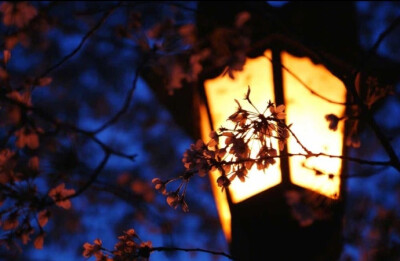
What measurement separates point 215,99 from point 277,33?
42 cm

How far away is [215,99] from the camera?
6.76 feet

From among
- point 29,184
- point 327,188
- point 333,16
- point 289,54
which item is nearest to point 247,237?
point 327,188

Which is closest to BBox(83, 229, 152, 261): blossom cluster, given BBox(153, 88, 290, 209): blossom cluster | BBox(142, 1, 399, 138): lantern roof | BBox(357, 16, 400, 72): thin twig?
BBox(153, 88, 290, 209): blossom cluster

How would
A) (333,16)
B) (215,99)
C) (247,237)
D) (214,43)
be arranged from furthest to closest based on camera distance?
(333,16) < (214,43) < (215,99) < (247,237)

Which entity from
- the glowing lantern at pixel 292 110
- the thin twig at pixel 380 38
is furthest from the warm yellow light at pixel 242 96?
the thin twig at pixel 380 38

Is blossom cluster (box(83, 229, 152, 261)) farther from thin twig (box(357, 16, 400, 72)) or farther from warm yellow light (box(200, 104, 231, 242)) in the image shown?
thin twig (box(357, 16, 400, 72))

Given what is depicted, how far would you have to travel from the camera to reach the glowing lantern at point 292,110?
6.37ft

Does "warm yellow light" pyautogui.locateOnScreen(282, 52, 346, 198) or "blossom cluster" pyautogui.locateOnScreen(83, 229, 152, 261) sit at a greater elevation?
"warm yellow light" pyautogui.locateOnScreen(282, 52, 346, 198)

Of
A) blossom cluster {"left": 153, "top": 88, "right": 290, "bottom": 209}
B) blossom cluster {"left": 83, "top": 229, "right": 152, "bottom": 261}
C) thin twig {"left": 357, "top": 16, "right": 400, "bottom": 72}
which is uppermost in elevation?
thin twig {"left": 357, "top": 16, "right": 400, "bottom": 72}

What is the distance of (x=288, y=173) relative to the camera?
192 cm

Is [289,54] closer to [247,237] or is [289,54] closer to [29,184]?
[247,237]

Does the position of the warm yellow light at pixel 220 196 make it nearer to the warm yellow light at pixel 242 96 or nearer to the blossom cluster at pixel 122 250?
the warm yellow light at pixel 242 96

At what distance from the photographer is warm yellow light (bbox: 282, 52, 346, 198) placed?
76.7 inches

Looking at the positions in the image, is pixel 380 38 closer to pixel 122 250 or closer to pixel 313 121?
pixel 313 121
